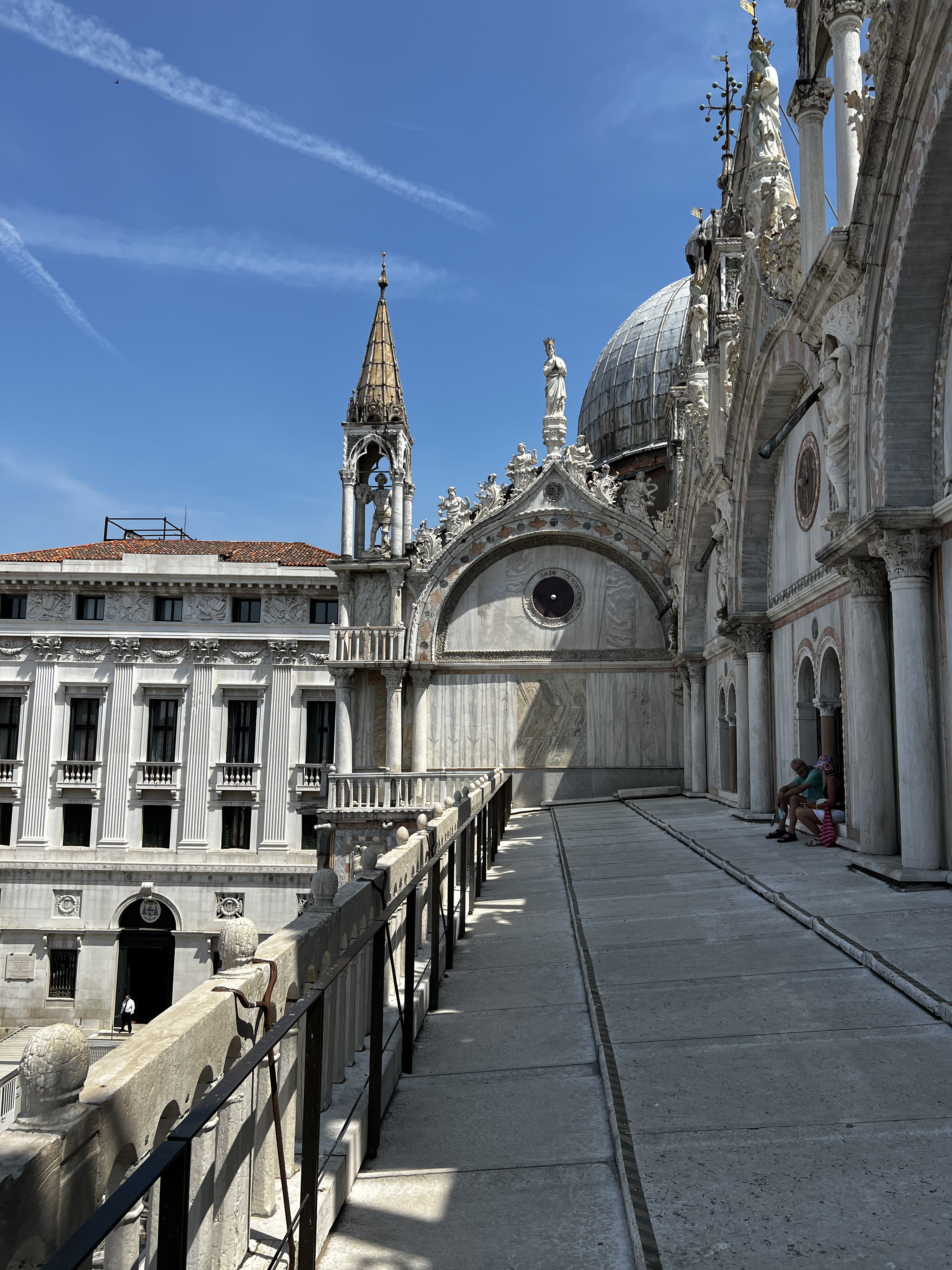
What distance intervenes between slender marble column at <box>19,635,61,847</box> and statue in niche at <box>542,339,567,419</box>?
1668cm

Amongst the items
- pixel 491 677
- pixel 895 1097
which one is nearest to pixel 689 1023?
pixel 895 1097

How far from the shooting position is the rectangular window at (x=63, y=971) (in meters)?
27.6

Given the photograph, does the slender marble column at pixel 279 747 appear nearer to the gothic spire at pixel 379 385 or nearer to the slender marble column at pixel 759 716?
the gothic spire at pixel 379 385

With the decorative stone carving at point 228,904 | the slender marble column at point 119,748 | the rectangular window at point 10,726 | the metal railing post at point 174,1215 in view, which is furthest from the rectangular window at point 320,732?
the metal railing post at point 174,1215

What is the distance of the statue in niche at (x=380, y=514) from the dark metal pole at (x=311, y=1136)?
68.2 ft

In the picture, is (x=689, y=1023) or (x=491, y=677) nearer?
(x=689, y=1023)

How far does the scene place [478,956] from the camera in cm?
691

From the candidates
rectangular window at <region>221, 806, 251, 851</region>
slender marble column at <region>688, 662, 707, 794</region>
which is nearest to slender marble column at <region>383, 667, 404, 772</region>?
slender marble column at <region>688, 662, 707, 794</region>

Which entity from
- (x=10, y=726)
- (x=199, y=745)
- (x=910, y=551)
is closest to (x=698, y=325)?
(x=910, y=551)

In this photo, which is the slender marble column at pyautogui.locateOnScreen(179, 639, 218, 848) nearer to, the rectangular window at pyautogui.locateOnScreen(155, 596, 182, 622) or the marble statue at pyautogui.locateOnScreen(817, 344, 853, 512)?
the rectangular window at pyautogui.locateOnScreen(155, 596, 182, 622)

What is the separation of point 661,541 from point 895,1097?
63.3 feet

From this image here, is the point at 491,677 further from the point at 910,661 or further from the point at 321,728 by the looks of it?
the point at 910,661

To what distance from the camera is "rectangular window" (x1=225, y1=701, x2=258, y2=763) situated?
29438mm

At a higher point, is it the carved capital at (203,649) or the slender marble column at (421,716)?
the carved capital at (203,649)
